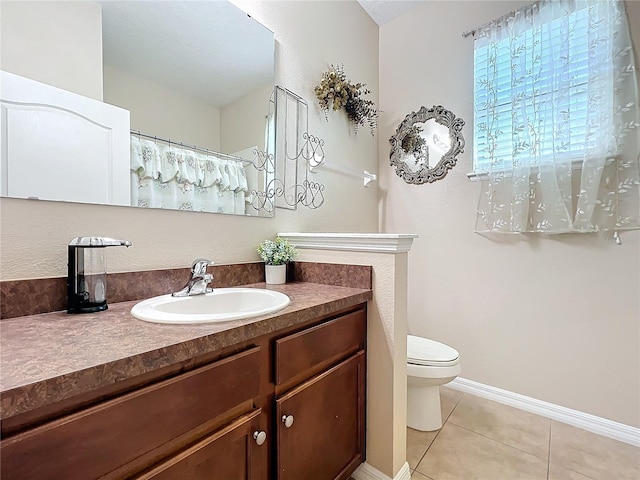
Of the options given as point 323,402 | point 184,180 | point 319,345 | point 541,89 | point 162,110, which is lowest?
point 323,402

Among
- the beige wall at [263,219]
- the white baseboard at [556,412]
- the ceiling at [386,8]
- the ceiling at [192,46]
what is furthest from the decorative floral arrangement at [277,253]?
the ceiling at [386,8]

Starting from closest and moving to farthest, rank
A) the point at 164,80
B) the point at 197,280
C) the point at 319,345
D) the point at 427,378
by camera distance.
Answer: the point at 319,345 → the point at 197,280 → the point at 164,80 → the point at 427,378

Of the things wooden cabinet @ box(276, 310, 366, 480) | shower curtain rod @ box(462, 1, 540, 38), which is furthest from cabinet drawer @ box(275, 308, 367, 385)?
shower curtain rod @ box(462, 1, 540, 38)

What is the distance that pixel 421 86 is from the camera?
2213 mm

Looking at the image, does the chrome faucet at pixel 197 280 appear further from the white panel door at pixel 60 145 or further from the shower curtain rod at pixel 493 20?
the shower curtain rod at pixel 493 20

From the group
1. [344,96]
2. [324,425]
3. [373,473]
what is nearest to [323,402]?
[324,425]

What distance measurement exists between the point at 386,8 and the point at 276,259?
7.01 feet

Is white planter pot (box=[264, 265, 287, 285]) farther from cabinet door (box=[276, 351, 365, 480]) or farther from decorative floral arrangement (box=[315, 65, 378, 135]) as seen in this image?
decorative floral arrangement (box=[315, 65, 378, 135])

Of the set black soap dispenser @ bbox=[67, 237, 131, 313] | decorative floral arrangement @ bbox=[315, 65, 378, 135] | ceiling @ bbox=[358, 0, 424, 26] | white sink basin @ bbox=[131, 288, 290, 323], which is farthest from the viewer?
ceiling @ bbox=[358, 0, 424, 26]

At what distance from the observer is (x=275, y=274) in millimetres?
1409

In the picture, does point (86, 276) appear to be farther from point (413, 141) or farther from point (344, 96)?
point (413, 141)

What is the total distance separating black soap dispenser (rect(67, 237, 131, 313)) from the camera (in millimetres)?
888

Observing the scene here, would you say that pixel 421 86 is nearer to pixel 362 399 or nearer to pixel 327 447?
pixel 362 399

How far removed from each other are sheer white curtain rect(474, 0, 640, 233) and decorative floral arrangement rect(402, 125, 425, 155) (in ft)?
1.29
